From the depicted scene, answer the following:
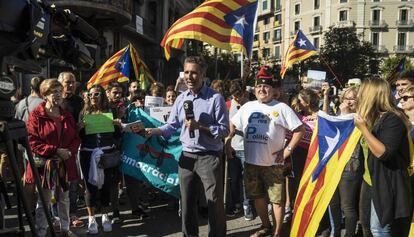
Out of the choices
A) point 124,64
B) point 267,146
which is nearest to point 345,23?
point 124,64

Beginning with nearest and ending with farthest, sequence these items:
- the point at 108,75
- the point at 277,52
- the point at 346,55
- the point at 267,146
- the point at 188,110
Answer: the point at 188,110
the point at 267,146
the point at 108,75
the point at 346,55
the point at 277,52

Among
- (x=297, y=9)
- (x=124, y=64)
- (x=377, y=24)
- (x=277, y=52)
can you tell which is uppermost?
(x=297, y=9)

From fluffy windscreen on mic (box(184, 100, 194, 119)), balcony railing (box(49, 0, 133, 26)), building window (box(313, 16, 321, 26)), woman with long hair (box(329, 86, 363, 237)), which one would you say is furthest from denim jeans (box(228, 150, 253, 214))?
building window (box(313, 16, 321, 26))

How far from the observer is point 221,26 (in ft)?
23.2

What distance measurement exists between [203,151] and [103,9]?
632 inches

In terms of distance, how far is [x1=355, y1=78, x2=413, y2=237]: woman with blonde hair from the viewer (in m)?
3.32

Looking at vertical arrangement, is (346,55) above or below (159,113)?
above

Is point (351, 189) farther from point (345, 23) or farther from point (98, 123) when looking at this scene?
point (345, 23)

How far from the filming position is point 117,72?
9359 mm

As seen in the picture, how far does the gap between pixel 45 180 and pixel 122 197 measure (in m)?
2.66

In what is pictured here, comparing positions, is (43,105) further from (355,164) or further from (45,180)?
(355,164)

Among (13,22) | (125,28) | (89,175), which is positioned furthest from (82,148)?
(125,28)

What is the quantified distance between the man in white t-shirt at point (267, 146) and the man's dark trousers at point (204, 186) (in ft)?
2.18

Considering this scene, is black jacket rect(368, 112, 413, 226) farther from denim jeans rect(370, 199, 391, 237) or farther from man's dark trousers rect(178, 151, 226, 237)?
man's dark trousers rect(178, 151, 226, 237)
